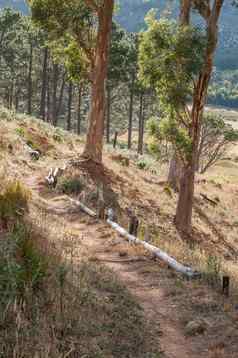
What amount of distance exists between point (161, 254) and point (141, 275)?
0.90 metres

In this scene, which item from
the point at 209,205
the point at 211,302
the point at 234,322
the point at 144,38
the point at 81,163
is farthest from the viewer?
the point at 209,205

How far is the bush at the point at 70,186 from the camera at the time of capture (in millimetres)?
17062

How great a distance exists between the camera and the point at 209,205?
85.7ft

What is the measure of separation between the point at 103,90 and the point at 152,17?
4.61 m

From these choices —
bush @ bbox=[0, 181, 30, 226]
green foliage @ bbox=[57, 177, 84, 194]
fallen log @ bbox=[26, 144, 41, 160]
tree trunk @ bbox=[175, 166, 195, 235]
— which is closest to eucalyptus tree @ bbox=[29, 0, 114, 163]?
fallen log @ bbox=[26, 144, 41, 160]

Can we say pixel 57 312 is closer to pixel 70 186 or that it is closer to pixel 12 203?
pixel 12 203

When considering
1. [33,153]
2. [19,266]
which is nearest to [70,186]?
[33,153]

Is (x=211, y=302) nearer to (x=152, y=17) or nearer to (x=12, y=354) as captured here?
(x=12, y=354)

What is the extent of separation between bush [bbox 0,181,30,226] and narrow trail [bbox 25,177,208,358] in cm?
125

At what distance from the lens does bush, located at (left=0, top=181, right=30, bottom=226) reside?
842 centimetres

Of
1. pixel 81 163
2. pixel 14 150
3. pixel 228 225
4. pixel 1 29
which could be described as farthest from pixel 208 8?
pixel 1 29

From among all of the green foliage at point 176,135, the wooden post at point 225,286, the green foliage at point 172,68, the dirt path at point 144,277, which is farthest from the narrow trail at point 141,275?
the green foliage at point 172,68

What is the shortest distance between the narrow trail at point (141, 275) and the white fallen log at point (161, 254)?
16 cm

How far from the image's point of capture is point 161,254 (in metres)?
9.81
